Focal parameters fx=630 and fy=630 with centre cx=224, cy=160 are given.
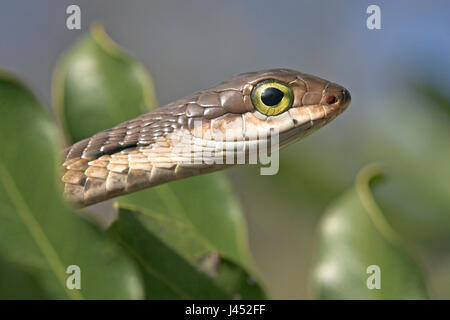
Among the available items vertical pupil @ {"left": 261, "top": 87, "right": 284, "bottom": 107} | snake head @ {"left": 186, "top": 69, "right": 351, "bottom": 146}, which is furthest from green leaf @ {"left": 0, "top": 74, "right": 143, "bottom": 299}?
vertical pupil @ {"left": 261, "top": 87, "right": 284, "bottom": 107}

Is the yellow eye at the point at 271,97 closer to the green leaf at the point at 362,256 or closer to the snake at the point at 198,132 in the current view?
the snake at the point at 198,132

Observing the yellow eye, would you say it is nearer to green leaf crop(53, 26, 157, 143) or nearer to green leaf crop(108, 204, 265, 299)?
green leaf crop(53, 26, 157, 143)

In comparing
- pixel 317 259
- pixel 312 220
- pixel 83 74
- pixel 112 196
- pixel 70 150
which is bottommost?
pixel 312 220

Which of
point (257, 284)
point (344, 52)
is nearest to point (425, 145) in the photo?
point (257, 284)

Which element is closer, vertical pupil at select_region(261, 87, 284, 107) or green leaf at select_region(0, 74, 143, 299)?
green leaf at select_region(0, 74, 143, 299)

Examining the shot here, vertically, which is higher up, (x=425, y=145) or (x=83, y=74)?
(x=83, y=74)

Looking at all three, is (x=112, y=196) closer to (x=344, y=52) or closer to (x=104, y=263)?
(x=104, y=263)

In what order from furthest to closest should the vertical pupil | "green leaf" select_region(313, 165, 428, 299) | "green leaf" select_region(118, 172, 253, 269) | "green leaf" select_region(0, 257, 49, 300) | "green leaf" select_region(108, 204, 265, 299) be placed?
the vertical pupil
"green leaf" select_region(118, 172, 253, 269)
"green leaf" select_region(313, 165, 428, 299)
"green leaf" select_region(108, 204, 265, 299)
"green leaf" select_region(0, 257, 49, 300)
